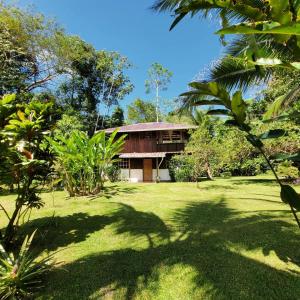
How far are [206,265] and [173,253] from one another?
2.53ft

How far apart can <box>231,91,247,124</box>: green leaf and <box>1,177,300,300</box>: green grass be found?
2.89 metres

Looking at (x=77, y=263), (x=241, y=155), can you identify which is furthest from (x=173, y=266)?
(x=241, y=155)

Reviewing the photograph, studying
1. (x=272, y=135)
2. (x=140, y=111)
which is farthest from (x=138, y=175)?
(x=272, y=135)

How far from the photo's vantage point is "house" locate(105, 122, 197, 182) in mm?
24547

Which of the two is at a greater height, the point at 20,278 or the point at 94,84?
the point at 94,84

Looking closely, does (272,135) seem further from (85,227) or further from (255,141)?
(85,227)

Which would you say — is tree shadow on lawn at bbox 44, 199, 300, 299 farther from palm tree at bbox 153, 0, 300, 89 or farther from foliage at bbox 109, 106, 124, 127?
foliage at bbox 109, 106, 124, 127

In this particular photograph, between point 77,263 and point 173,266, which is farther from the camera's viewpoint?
point 77,263

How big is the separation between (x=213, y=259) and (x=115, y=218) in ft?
12.5

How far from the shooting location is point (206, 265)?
14.9 ft

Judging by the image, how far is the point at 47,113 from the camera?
17.7ft

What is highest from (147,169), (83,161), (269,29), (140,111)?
(140,111)

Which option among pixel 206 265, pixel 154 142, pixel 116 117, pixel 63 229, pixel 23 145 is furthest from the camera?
pixel 116 117

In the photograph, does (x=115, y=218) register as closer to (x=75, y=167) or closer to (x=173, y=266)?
(x=173, y=266)
